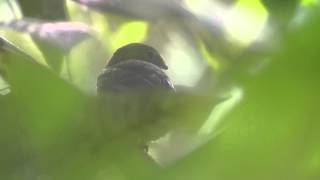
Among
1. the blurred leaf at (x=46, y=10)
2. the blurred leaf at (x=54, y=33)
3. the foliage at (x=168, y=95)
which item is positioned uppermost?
the blurred leaf at (x=46, y=10)

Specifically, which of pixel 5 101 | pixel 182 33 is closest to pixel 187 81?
pixel 182 33

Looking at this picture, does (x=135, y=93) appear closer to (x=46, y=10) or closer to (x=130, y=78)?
(x=130, y=78)

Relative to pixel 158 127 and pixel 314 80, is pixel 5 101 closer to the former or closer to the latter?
pixel 158 127

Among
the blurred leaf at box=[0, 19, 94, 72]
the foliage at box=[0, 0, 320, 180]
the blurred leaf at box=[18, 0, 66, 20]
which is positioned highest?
the blurred leaf at box=[18, 0, 66, 20]

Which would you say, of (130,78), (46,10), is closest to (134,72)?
(130,78)

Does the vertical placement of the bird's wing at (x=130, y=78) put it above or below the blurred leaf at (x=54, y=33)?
below

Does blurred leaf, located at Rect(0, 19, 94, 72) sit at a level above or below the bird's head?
above

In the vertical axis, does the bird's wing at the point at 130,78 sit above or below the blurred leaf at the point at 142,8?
below
